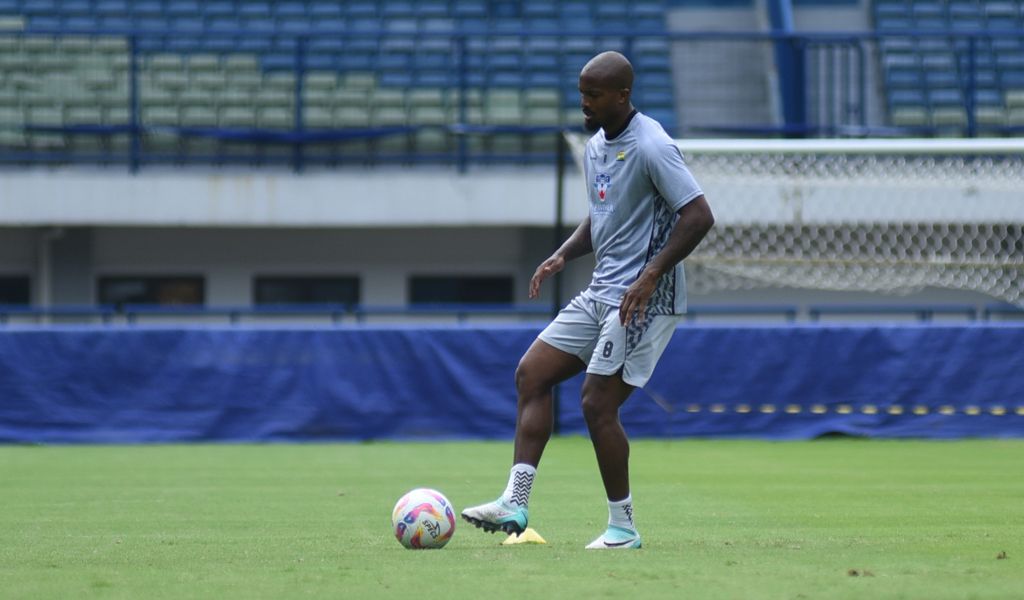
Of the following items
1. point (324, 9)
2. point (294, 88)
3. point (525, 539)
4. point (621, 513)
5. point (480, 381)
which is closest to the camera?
point (621, 513)

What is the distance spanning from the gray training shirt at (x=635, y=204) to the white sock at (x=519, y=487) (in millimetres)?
767

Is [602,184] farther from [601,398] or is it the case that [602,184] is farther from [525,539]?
[525,539]

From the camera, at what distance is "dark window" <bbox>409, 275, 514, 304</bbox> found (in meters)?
22.4

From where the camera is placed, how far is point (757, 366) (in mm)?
14359

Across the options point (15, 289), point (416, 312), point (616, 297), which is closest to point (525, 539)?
point (616, 297)

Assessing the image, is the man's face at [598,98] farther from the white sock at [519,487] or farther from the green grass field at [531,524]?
the green grass field at [531,524]

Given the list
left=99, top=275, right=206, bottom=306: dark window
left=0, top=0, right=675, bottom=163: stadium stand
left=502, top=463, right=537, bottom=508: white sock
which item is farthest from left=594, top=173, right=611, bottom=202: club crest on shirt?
left=99, top=275, right=206, bottom=306: dark window

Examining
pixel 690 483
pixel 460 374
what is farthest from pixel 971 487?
pixel 460 374

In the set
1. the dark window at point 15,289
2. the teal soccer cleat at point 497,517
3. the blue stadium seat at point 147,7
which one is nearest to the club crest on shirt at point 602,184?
the teal soccer cleat at point 497,517

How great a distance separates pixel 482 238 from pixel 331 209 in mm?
3066

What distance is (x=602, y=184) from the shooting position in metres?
6.26

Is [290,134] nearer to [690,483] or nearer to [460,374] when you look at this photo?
[460,374]

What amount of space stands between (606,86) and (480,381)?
27.6 ft

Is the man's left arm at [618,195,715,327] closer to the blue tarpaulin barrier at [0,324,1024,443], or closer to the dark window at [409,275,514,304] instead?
the blue tarpaulin barrier at [0,324,1024,443]
